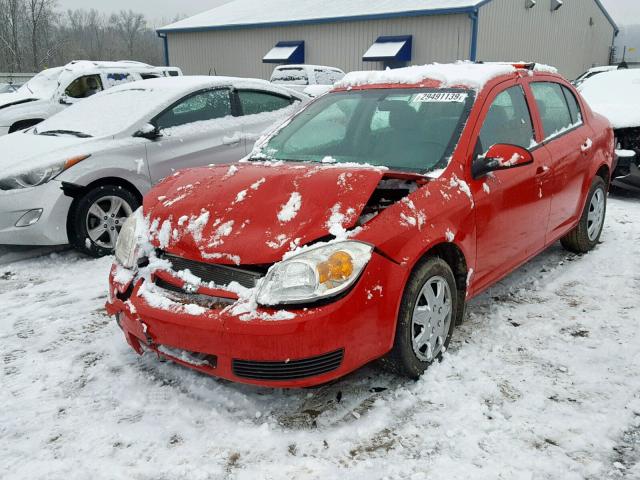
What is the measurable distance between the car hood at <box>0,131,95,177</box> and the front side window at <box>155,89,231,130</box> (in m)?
0.77

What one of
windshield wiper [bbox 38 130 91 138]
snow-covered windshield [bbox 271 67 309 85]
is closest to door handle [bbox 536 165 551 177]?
windshield wiper [bbox 38 130 91 138]

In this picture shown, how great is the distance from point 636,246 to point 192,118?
448 cm

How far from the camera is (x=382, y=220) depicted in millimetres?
2686

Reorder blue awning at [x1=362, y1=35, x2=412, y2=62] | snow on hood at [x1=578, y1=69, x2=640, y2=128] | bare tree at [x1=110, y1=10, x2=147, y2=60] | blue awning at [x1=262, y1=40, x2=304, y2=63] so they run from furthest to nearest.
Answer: bare tree at [x1=110, y1=10, x2=147, y2=60] → blue awning at [x1=262, y1=40, x2=304, y2=63] → blue awning at [x1=362, y1=35, x2=412, y2=62] → snow on hood at [x1=578, y1=69, x2=640, y2=128]

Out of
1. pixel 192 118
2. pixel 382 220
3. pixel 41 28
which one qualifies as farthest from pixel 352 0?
pixel 41 28

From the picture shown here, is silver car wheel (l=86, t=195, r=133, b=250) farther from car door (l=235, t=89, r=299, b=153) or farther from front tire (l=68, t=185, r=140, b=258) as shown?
car door (l=235, t=89, r=299, b=153)

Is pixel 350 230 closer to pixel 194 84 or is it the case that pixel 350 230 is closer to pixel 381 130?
pixel 381 130

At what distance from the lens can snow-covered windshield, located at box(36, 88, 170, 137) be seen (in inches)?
217

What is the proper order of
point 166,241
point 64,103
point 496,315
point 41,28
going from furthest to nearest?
point 41,28 → point 64,103 → point 496,315 → point 166,241

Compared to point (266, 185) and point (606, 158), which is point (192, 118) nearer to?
point (266, 185)

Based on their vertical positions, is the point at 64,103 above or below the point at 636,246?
above

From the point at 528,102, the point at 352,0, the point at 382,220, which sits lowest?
the point at 382,220

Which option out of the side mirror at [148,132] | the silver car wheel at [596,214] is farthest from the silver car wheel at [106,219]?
the silver car wheel at [596,214]

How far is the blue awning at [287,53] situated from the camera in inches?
1006
